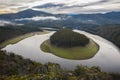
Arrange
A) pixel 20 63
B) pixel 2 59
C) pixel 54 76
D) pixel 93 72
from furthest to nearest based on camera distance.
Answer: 1. pixel 2 59
2. pixel 20 63
3. pixel 93 72
4. pixel 54 76

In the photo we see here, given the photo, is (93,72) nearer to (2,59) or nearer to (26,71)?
(26,71)

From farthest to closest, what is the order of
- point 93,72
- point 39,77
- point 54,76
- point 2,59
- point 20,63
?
point 2,59 → point 20,63 → point 93,72 → point 54,76 → point 39,77

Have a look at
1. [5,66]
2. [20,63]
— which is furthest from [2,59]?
[5,66]

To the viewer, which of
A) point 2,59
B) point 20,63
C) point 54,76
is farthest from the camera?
point 2,59

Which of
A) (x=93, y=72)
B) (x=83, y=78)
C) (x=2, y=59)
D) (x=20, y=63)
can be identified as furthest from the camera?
(x=2, y=59)

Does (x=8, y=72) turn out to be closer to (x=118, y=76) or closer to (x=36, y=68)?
(x=36, y=68)

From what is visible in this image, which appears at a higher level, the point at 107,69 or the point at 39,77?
the point at 39,77

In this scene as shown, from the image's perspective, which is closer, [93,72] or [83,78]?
[83,78]

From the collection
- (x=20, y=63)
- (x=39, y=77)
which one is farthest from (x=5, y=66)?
(x=39, y=77)

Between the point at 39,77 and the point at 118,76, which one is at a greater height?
the point at 39,77

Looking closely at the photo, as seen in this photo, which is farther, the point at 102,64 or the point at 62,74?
the point at 102,64
